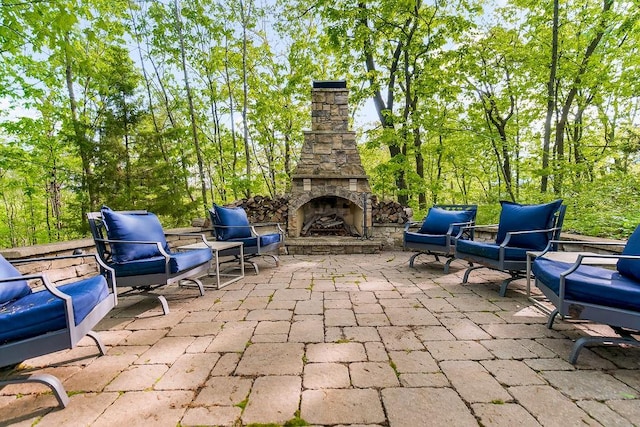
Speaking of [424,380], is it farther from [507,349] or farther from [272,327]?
[272,327]

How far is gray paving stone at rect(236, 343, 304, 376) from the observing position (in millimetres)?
1465

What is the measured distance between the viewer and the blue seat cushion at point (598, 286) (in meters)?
1.39

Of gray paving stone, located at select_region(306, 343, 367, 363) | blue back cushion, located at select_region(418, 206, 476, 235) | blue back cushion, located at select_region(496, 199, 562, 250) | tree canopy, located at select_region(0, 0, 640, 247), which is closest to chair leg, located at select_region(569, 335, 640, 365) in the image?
gray paving stone, located at select_region(306, 343, 367, 363)

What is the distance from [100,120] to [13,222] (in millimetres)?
6919

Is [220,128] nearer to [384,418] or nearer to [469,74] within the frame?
[469,74]

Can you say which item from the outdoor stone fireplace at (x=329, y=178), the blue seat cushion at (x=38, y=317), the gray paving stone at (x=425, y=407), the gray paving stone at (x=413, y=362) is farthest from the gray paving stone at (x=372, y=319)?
the outdoor stone fireplace at (x=329, y=178)

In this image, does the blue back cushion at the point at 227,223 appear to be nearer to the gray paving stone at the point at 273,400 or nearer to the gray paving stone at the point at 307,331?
the gray paving stone at the point at 307,331

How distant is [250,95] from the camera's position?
8.45m

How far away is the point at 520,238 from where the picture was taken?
269 cm

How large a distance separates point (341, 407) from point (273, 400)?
1.00 ft

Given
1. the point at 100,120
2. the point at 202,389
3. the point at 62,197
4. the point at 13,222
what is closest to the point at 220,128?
the point at 100,120

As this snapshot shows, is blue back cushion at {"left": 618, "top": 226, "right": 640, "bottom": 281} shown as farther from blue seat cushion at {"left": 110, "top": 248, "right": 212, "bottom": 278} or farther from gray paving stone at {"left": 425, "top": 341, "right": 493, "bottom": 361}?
blue seat cushion at {"left": 110, "top": 248, "right": 212, "bottom": 278}

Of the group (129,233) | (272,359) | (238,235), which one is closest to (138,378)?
(272,359)

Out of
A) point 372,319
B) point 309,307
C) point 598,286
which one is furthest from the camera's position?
point 309,307
